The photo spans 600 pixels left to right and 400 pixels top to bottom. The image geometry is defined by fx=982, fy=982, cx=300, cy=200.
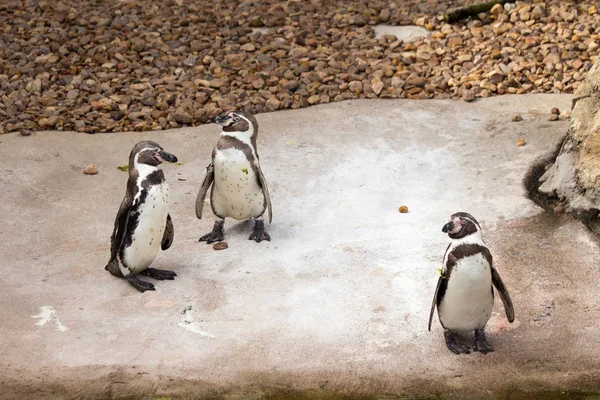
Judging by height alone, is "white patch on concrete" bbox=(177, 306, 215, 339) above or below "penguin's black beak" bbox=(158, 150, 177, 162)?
below

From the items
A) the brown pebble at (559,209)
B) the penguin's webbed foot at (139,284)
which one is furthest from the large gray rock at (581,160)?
the penguin's webbed foot at (139,284)

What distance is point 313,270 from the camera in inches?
220

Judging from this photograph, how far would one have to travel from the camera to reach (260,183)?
5.97m

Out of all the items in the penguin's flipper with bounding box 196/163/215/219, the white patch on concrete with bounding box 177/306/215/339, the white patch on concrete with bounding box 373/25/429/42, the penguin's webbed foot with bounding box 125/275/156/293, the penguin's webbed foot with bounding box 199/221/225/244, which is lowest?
the penguin's webbed foot with bounding box 199/221/225/244

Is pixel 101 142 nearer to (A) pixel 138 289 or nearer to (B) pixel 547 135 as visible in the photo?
(A) pixel 138 289

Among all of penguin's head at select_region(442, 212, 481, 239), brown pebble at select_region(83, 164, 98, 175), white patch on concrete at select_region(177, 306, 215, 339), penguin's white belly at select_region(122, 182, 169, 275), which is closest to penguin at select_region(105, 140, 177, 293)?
penguin's white belly at select_region(122, 182, 169, 275)

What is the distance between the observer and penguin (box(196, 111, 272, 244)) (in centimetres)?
586

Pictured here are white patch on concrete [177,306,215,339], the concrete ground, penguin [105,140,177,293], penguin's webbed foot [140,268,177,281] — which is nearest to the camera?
the concrete ground

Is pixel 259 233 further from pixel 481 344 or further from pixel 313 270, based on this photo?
pixel 481 344

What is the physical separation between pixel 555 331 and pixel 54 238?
299 centimetres

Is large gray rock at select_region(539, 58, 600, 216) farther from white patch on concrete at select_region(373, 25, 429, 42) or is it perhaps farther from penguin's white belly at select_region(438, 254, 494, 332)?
white patch on concrete at select_region(373, 25, 429, 42)

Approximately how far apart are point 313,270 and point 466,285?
1179 mm

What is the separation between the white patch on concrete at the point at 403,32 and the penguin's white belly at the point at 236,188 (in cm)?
339

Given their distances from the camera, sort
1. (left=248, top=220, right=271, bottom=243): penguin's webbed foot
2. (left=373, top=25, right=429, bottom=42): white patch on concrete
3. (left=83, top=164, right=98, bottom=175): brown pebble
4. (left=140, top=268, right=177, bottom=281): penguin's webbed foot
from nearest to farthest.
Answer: (left=140, top=268, right=177, bottom=281): penguin's webbed foot
(left=248, top=220, right=271, bottom=243): penguin's webbed foot
(left=83, top=164, right=98, bottom=175): brown pebble
(left=373, top=25, right=429, bottom=42): white patch on concrete
